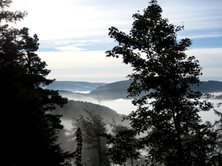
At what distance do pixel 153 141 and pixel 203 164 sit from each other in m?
2.61

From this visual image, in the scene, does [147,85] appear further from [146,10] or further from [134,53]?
[146,10]

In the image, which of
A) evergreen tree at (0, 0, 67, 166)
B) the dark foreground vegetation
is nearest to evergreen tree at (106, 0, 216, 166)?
the dark foreground vegetation

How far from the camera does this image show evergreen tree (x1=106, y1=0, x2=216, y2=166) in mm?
19672

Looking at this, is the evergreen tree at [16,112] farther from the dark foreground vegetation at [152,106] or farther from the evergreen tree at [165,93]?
the evergreen tree at [165,93]

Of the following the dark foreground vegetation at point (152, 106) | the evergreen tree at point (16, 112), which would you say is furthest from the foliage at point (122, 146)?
the evergreen tree at point (16, 112)

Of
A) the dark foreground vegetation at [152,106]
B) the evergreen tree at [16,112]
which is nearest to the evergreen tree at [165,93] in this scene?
the dark foreground vegetation at [152,106]

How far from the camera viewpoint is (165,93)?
19812 millimetres

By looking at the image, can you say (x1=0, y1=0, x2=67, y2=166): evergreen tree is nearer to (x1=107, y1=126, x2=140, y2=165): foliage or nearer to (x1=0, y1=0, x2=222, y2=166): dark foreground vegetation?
(x1=0, y1=0, x2=222, y2=166): dark foreground vegetation

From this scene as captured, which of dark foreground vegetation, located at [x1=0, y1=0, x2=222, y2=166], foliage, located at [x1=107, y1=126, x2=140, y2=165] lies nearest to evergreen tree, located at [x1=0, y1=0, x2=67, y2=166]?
dark foreground vegetation, located at [x1=0, y1=0, x2=222, y2=166]

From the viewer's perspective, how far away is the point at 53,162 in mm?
24609

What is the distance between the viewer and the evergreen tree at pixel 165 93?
774 inches

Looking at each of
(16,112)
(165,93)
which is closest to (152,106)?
(165,93)

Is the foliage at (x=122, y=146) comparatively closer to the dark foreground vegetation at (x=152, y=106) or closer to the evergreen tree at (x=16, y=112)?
the dark foreground vegetation at (x=152, y=106)

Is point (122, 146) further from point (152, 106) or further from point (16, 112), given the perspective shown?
point (16, 112)
